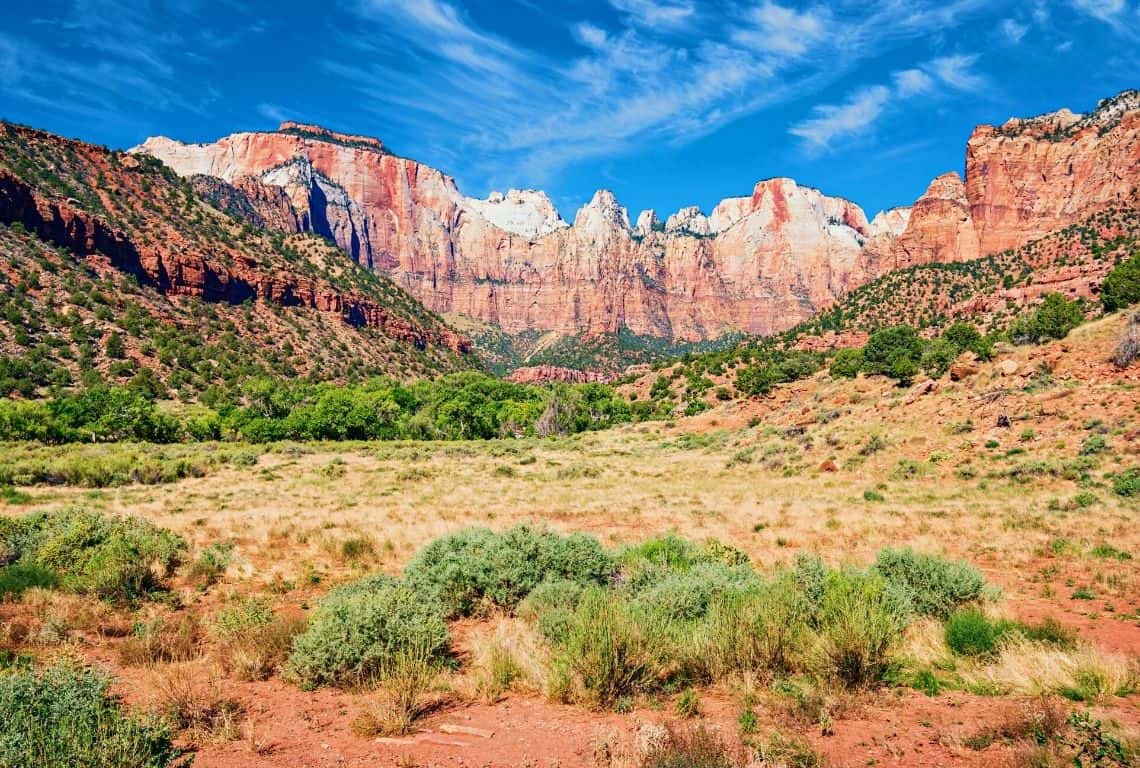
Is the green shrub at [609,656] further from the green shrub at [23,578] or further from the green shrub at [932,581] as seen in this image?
the green shrub at [23,578]

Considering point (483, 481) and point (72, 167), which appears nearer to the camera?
point (483, 481)

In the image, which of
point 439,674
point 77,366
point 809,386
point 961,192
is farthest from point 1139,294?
point 961,192

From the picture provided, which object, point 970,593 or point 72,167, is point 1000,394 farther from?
point 72,167

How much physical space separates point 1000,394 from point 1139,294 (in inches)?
817

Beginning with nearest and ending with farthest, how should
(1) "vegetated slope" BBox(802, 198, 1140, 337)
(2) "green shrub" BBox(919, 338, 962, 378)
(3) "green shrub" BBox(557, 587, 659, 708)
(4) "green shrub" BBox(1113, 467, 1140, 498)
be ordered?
(3) "green shrub" BBox(557, 587, 659, 708), (4) "green shrub" BBox(1113, 467, 1140, 498), (2) "green shrub" BBox(919, 338, 962, 378), (1) "vegetated slope" BBox(802, 198, 1140, 337)

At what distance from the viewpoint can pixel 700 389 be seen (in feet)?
252

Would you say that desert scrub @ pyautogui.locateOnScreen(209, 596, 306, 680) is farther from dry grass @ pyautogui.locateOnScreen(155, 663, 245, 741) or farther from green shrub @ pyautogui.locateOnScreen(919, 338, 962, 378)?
green shrub @ pyautogui.locateOnScreen(919, 338, 962, 378)

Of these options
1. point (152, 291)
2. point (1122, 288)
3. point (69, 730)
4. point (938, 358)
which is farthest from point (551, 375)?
point (69, 730)

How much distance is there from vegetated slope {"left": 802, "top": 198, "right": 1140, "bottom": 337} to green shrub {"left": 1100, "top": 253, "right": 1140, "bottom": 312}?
24671 mm

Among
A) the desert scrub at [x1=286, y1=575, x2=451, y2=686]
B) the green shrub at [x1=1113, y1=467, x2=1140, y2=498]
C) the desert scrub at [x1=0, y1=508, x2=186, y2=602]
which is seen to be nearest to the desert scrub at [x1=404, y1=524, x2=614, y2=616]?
the desert scrub at [x1=286, y1=575, x2=451, y2=686]

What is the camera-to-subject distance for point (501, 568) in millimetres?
9797

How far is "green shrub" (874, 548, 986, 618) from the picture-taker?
8781 mm

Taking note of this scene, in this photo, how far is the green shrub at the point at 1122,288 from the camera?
129 feet

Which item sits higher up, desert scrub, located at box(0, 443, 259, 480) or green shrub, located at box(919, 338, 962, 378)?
green shrub, located at box(919, 338, 962, 378)
